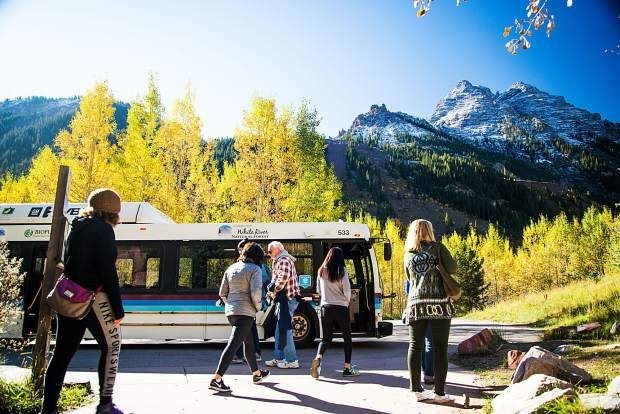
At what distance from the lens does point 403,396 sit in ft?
17.9

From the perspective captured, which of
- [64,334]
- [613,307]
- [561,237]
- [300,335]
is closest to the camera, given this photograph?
[64,334]

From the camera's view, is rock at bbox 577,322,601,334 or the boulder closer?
the boulder

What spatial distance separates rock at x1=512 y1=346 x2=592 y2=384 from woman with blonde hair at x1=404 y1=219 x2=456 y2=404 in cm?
104

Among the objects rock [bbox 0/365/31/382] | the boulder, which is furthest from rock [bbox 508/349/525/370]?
rock [bbox 0/365/31/382]

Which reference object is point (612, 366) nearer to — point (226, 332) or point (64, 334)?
point (64, 334)

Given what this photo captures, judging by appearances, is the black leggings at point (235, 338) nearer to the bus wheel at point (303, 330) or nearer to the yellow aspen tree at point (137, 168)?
the bus wheel at point (303, 330)

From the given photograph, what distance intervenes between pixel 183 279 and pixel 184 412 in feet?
23.4

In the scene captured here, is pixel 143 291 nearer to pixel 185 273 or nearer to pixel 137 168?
pixel 185 273

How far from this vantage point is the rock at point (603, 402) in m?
3.50

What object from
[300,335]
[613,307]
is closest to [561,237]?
[613,307]

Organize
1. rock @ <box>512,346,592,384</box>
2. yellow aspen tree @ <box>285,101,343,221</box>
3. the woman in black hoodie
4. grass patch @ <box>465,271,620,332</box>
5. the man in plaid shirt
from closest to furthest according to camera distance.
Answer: the woman in black hoodie → rock @ <box>512,346,592,384</box> → the man in plaid shirt → grass patch @ <box>465,271,620,332</box> → yellow aspen tree @ <box>285,101,343,221</box>

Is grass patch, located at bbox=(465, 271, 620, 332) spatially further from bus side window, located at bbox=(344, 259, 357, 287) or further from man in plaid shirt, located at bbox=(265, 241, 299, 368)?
man in plaid shirt, located at bbox=(265, 241, 299, 368)

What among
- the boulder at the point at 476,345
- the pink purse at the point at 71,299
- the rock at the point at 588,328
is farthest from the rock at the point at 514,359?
the pink purse at the point at 71,299

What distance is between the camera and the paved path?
4.93 metres
